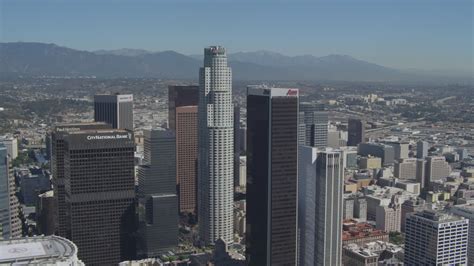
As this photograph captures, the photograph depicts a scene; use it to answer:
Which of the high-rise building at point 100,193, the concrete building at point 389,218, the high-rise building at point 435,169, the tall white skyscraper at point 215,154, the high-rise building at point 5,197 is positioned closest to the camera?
the high-rise building at point 100,193

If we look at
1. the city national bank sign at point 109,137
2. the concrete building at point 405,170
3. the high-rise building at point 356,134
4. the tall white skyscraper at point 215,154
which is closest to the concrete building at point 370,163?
the concrete building at point 405,170

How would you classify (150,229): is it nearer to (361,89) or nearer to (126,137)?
(126,137)

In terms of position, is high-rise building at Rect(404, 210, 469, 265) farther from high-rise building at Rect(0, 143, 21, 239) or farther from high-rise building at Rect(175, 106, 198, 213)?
high-rise building at Rect(175, 106, 198, 213)

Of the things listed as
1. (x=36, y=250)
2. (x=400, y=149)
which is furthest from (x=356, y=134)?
(x=36, y=250)

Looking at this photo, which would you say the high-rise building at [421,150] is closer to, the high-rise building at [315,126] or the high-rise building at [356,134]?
the high-rise building at [356,134]

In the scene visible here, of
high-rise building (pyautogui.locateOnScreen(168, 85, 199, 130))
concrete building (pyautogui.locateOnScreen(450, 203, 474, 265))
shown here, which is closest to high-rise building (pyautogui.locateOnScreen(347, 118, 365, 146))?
high-rise building (pyautogui.locateOnScreen(168, 85, 199, 130))

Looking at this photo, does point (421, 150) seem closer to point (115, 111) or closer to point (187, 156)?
point (187, 156)
